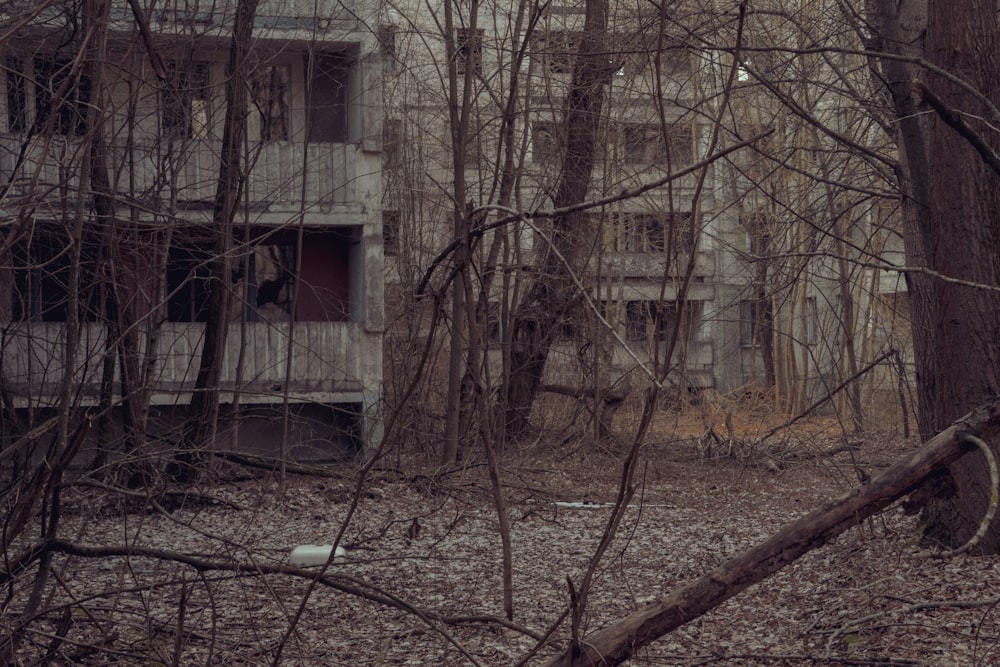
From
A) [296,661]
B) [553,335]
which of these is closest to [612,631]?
[296,661]

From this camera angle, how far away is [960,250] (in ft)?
22.0

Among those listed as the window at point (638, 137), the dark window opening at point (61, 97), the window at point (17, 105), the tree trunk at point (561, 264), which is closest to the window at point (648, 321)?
the tree trunk at point (561, 264)

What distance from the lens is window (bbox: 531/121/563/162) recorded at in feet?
52.5

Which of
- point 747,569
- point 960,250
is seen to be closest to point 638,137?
point 960,250

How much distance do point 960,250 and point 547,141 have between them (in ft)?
35.8

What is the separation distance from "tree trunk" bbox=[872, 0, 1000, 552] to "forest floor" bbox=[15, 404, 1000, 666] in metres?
0.48

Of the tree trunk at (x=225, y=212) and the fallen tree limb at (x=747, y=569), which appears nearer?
the fallen tree limb at (x=747, y=569)

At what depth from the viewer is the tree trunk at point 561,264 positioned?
601 inches

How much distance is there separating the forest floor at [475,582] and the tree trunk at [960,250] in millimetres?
477

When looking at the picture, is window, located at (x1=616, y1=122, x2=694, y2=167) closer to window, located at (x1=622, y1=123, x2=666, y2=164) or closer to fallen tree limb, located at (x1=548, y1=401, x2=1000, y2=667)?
window, located at (x1=622, y1=123, x2=666, y2=164)

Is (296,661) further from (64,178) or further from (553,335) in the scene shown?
(553,335)

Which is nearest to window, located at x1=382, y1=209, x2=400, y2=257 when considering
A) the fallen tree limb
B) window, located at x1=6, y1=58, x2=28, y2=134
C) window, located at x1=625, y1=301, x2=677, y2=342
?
window, located at x1=625, y1=301, x2=677, y2=342

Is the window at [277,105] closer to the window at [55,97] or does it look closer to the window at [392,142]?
the window at [392,142]

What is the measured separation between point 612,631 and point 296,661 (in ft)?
8.43
